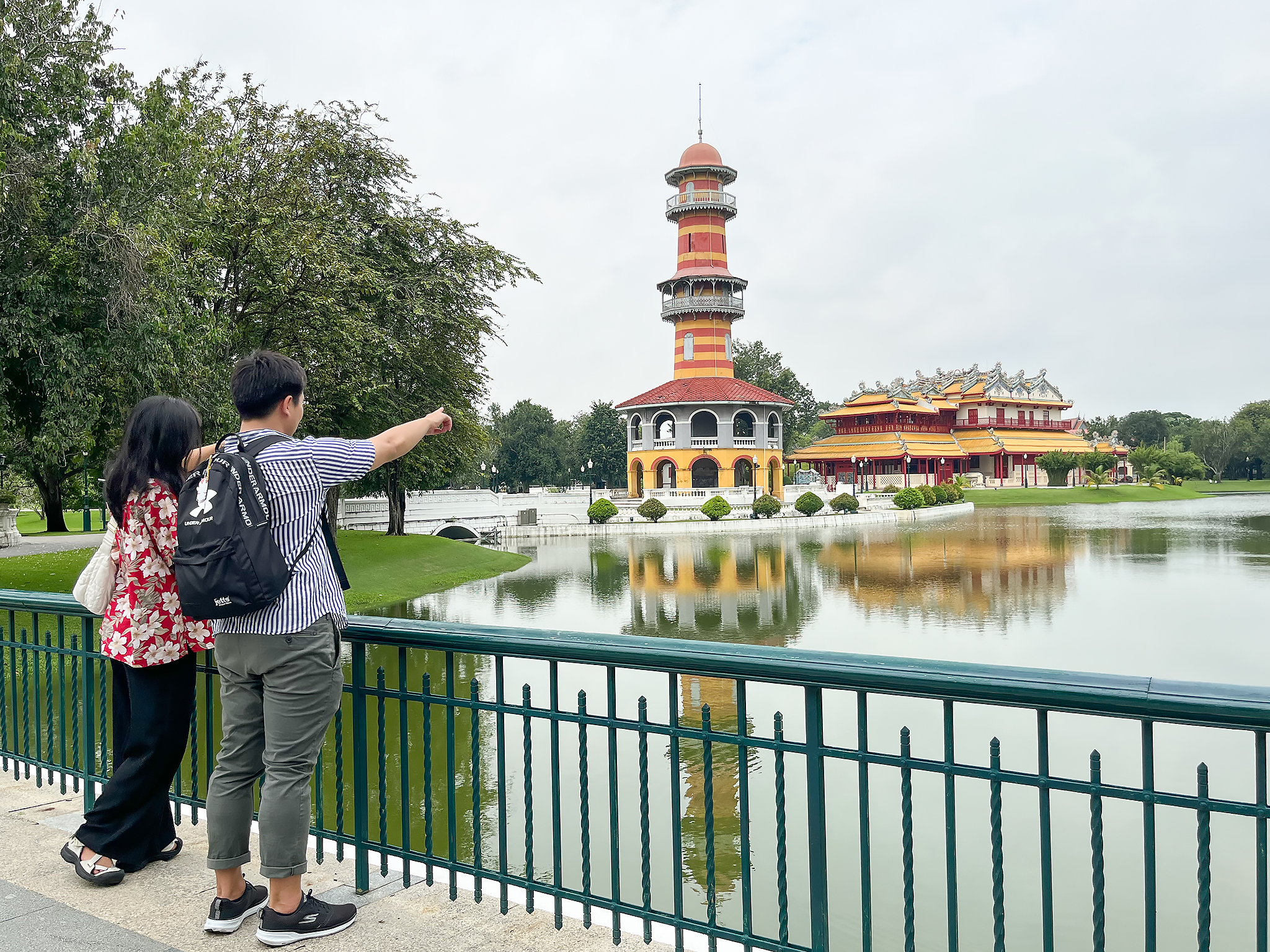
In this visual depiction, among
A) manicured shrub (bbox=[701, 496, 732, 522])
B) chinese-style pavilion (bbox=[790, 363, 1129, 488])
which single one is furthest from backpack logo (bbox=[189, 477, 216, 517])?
chinese-style pavilion (bbox=[790, 363, 1129, 488])

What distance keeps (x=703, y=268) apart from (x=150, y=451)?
159 ft

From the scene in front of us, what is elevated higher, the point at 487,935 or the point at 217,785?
the point at 217,785

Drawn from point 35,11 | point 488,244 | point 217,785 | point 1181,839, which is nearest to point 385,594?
point 488,244

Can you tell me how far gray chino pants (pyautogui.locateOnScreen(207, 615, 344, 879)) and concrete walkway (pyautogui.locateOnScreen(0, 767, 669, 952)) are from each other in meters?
0.30

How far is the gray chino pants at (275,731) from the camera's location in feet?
9.23

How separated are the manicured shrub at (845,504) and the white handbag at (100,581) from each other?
42.3 meters

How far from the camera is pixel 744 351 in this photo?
68.2 m

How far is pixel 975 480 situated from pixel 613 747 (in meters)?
67.7

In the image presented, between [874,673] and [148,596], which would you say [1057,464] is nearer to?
[874,673]

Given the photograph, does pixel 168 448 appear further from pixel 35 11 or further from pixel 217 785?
pixel 35 11

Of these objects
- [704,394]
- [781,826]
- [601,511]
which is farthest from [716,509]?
[781,826]

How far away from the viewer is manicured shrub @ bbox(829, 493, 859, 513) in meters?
44.2

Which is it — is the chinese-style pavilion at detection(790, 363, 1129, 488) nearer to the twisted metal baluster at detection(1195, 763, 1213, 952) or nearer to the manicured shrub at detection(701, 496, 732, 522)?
the manicured shrub at detection(701, 496, 732, 522)

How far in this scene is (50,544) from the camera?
25188 millimetres
